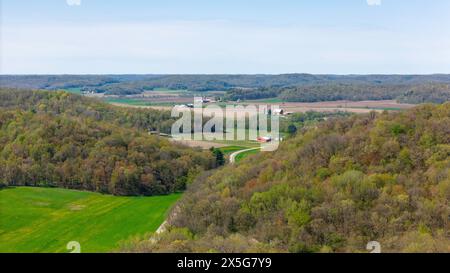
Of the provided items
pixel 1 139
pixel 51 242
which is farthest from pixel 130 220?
pixel 1 139

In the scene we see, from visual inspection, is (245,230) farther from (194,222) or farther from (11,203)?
(11,203)

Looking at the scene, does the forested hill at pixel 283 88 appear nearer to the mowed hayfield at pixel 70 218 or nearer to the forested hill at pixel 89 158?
the forested hill at pixel 89 158

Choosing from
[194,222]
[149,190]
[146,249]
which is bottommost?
[149,190]

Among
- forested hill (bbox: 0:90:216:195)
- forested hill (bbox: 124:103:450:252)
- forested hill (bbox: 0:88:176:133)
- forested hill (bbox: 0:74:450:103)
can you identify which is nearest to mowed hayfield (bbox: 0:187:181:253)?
forested hill (bbox: 0:90:216:195)

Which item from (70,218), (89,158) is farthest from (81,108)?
(70,218)

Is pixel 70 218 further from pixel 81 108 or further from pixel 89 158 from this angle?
pixel 81 108

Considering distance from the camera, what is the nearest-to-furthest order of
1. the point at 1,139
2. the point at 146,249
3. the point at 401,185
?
the point at 146,249, the point at 401,185, the point at 1,139

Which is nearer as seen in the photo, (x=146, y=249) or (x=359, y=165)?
(x=146, y=249)
